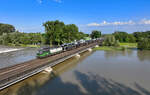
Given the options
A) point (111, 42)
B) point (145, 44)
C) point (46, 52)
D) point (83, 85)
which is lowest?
point (83, 85)

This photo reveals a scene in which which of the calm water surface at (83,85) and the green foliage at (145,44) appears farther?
the green foliage at (145,44)

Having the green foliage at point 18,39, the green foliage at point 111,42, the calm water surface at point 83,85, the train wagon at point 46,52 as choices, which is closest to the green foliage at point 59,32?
the green foliage at point 18,39

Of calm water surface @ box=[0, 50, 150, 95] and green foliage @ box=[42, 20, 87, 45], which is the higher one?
green foliage @ box=[42, 20, 87, 45]

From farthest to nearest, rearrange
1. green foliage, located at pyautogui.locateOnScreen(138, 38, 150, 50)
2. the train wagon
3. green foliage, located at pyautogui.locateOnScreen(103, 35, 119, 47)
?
1. green foliage, located at pyautogui.locateOnScreen(103, 35, 119, 47)
2. green foliage, located at pyautogui.locateOnScreen(138, 38, 150, 50)
3. the train wagon

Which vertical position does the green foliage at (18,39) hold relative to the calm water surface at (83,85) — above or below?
above

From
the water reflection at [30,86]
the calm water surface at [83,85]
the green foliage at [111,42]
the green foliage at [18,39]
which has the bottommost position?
the calm water surface at [83,85]

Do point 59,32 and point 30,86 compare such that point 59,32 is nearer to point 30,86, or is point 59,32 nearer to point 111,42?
point 111,42

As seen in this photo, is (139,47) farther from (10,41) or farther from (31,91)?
(10,41)

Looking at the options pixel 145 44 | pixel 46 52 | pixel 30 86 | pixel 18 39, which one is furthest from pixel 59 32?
pixel 30 86

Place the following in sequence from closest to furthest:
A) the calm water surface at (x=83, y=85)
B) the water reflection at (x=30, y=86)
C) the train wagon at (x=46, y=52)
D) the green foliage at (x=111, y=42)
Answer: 1. the water reflection at (x=30, y=86)
2. the calm water surface at (x=83, y=85)
3. the train wagon at (x=46, y=52)
4. the green foliage at (x=111, y=42)

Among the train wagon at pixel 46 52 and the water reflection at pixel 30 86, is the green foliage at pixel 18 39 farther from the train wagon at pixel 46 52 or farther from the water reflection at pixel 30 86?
the water reflection at pixel 30 86

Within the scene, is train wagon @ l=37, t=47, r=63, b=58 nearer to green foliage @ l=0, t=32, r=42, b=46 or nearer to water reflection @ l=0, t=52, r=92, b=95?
water reflection @ l=0, t=52, r=92, b=95

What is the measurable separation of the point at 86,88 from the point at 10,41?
5427 centimetres

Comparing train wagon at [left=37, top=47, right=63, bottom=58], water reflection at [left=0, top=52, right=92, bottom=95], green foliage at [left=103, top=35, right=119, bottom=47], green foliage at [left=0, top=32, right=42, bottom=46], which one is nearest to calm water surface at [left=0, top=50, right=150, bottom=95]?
water reflection at [left=0, top=52, right=92, bottom=95]
